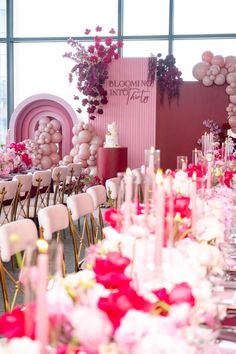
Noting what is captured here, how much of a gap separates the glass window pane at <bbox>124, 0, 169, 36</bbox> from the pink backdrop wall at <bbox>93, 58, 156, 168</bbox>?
5.19 ft

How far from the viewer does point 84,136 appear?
35.4ft

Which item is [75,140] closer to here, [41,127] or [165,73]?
[41,127]

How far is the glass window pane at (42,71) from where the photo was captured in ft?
41.2

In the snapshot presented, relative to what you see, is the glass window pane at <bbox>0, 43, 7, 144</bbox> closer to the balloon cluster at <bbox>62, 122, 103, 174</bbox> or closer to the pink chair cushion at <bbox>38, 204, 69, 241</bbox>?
the balloon cluster at <bbox>62, 122, 103, 174</bbox>

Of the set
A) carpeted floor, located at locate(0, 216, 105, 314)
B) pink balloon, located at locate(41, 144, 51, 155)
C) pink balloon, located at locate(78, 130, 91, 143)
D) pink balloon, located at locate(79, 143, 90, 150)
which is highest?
pink balloon, located at locate(78, 130, 91, 143)

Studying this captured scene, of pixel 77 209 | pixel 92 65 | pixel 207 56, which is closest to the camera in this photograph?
pixel 77 209

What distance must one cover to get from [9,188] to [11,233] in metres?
3.03

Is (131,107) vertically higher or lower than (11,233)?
higher

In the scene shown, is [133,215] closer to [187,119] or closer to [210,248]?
[210,248]

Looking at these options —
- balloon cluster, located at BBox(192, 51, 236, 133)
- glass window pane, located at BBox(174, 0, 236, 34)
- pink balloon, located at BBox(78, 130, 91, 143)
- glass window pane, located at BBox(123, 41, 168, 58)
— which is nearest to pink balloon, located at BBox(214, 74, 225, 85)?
balloon cluster, located at BBox(192, 51, 236, 133)

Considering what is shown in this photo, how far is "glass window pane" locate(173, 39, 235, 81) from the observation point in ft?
39.5

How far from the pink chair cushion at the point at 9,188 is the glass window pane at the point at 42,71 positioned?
7.05m

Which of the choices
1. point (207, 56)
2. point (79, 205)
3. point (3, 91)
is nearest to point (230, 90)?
point (207, 56)

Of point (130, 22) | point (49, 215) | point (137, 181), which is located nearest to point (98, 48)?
point (130, 22)
